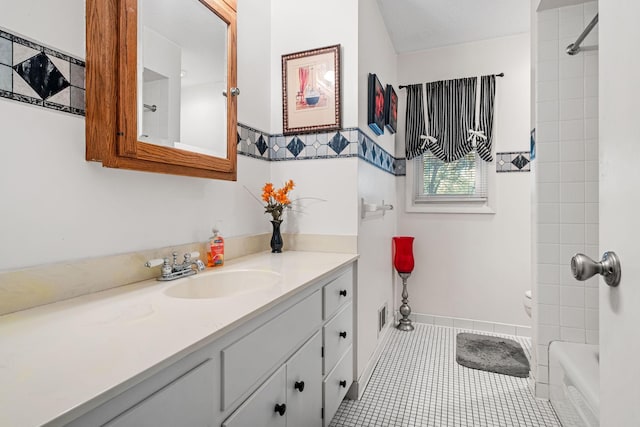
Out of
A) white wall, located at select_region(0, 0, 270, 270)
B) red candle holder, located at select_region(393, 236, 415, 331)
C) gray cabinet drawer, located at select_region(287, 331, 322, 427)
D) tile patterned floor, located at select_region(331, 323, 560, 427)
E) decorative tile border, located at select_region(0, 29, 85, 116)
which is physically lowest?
tile patterned floor, located at select_region(331, 323, 560, 427)

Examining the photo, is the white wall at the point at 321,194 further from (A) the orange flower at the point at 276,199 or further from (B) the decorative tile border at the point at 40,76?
(B) the decorative tile border at the point at 40,76

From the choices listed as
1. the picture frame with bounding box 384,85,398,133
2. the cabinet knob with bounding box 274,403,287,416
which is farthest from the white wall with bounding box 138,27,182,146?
the picture frame with bounding box 384,85,398,133

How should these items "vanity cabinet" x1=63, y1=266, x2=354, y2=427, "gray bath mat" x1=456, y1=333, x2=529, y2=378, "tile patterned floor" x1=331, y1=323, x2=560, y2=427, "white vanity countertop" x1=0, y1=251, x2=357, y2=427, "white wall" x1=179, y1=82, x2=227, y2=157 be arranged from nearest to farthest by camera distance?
"white vanity countertop" x1=0, y1=251, x2=357, y2=427, "vanity cabinet" x1=63, y1=266, x2=354, y2=427, "white wall" x1=179, y1=82, x2=227, y2=157, "tile patterned floor" x1=331, y1=323, x2=560, y2=427, "gray bath mat" x1=456, y1=333, x2=529, y2=378

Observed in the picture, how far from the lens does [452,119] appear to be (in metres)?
2.85

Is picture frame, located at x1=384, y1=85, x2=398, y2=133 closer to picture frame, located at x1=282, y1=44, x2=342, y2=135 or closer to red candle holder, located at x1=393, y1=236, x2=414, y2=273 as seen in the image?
picture frame, located at x1=282, y1=44, x2=342, y2=135

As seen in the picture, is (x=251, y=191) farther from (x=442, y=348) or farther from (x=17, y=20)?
(x=442, y=348)

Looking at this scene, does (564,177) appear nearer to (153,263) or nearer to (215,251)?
(215,251)

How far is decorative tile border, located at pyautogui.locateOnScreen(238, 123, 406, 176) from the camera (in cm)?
182

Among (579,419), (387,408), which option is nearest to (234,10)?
(387,408)

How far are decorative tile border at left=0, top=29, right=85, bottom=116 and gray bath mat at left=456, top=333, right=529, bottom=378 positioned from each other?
254cm

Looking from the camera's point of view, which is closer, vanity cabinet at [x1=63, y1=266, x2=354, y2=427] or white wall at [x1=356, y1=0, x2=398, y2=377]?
vanity cabinet at [x1=63, y1=266, x2=354, y2=427]

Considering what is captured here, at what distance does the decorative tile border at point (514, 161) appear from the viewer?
267 cm

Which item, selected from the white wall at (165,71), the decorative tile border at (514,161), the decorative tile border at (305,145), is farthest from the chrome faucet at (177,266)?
the decorative tile border at (514,161)

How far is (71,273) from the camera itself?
96cm
